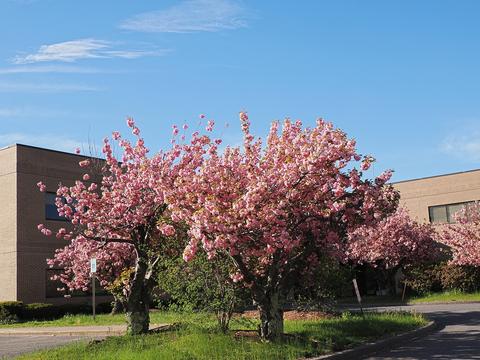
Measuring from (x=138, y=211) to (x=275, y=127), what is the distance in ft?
15.3

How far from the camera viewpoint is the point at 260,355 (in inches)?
457

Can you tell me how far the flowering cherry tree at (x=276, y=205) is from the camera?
12.6m

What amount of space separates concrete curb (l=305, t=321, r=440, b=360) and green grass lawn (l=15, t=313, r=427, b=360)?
36 centimetres

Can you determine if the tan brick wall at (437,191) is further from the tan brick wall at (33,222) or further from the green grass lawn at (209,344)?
the green grass lawn at (209,344)

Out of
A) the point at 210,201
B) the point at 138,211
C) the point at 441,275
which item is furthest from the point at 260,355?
the point at 441,275

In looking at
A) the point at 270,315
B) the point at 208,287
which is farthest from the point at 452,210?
the point at 208,287

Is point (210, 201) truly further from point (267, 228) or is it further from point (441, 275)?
point (441, 275)

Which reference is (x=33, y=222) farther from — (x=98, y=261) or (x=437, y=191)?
(x=437, y=191)

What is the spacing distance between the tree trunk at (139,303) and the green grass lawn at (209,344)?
133cm

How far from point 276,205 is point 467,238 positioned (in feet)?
84.5

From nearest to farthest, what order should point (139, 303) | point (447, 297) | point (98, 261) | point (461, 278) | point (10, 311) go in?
point (139, 303)
point (98, 261)
point (10, 311)
point (447, 297)
point (461, 278)

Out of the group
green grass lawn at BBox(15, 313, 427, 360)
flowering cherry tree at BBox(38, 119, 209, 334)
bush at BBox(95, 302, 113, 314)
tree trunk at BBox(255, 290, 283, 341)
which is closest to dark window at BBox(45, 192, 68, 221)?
bush at BBox(95, 302, 113, 314)

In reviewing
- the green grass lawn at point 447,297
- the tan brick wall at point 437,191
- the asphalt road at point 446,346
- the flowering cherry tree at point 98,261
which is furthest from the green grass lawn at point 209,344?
the tan brick wall at point 437,191

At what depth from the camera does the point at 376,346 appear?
46.4ft
